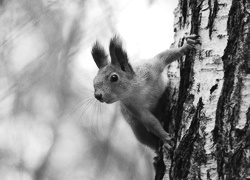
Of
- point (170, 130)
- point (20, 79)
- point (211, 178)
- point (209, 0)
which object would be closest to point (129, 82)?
point (170, 130)

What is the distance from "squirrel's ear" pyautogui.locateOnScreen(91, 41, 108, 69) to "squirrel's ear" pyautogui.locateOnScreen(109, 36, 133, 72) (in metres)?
0.12

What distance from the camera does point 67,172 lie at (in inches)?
167

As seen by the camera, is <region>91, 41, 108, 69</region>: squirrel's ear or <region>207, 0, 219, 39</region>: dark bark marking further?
<region>91, 41, 108, 69</region>: squirrel's ear

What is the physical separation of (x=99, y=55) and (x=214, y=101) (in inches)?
50.3

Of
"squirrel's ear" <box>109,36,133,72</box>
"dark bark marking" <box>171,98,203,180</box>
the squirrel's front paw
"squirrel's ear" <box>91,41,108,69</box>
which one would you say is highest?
"squirrel's ear" <box>91,41,108,69</box>

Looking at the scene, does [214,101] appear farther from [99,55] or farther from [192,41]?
[99,55]

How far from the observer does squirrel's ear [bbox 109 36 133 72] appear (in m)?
2.66

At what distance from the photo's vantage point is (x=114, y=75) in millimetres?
2768

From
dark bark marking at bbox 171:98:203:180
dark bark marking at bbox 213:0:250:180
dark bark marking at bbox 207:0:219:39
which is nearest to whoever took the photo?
dark bark marking at bbox 213:0:250:180

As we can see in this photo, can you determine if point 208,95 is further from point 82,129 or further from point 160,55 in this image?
point 82,129

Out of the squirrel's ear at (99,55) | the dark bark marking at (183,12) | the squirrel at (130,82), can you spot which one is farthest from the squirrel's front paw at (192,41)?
the squirrel's ear at (99,55)

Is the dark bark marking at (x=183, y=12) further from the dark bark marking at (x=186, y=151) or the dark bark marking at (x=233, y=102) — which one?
the dark bark marking at (x=186, y=151)

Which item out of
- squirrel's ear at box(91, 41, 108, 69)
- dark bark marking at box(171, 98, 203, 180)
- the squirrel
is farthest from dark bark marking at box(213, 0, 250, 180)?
squirrel's ear at box(91, 41, 108, 69)

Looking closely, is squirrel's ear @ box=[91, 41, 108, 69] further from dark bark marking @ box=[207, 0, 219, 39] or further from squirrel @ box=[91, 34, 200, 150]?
dark bark marking @ box=[207, 0, 219, 39]
